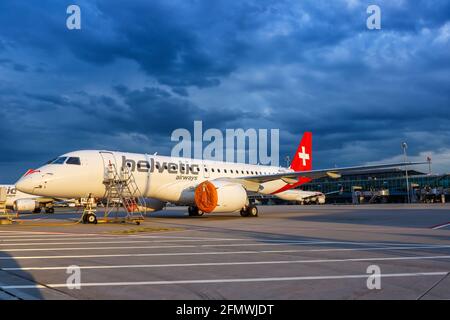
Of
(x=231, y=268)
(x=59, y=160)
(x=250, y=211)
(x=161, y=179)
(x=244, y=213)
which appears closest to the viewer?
(x=231, y=268)

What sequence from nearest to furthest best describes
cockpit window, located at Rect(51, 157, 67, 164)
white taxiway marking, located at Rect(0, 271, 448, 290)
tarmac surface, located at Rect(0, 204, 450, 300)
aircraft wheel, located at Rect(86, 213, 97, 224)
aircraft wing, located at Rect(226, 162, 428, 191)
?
1. tarmac surface, located at Rect(0, 204, 450, 300)
2. white taxiway marking, located at Rect(0, 271, 448, 290)
3. cockpit window, located at Rect(51, 157, 67, 164)
4. aircraft wheel, located at Rect(86, 213, 97, 224)
5. aircraft wing, located at Rect(226, 162, 428, 191)

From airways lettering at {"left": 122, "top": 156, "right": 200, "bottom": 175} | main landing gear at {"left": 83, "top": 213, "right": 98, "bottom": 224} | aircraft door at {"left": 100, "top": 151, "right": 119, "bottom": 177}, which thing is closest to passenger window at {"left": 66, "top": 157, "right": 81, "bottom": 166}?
aircraft door at {"left": 100, "top": 151, "right": 119, "bottom": 177}

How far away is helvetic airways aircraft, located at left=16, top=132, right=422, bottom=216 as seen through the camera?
63.3ft

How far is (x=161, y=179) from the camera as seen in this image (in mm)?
23156

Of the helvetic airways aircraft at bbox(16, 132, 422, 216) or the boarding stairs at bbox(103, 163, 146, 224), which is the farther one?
the boarding stairs at bbox(103, 163, 146, 224)

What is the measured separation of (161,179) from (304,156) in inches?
596

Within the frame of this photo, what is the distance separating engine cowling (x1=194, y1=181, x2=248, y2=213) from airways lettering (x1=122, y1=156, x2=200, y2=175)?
112 inches

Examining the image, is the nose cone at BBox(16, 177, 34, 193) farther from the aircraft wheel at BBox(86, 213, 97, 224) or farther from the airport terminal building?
the airport terminal building

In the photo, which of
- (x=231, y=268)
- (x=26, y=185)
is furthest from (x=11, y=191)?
(x=231, y=268)

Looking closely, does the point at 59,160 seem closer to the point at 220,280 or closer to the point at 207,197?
the point at 207,197

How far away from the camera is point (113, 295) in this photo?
5.34 meters

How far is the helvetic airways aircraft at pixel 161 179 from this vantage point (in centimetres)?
1928
